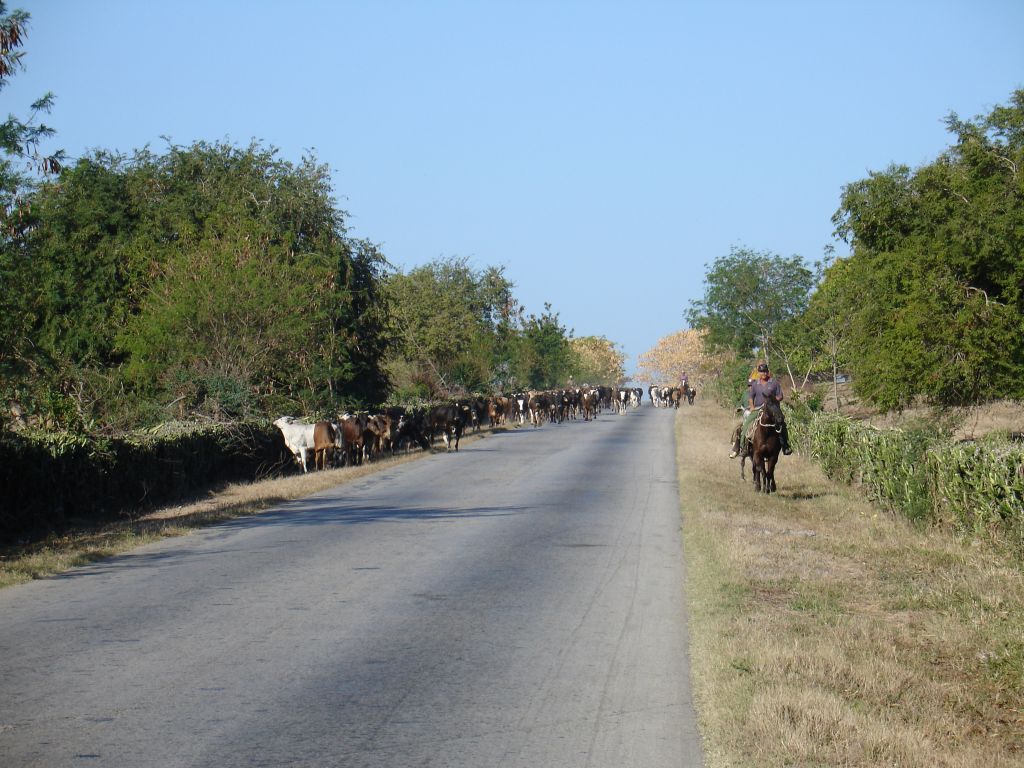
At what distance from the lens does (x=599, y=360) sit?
15562 centimetres

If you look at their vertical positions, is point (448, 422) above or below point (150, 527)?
above

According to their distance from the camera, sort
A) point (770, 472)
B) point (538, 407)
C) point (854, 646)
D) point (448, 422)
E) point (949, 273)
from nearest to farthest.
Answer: point (854, 646) → point (770, 472) → point (949, 273) → point (448, 422) → point (538, 407)

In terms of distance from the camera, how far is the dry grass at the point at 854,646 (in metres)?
6.25

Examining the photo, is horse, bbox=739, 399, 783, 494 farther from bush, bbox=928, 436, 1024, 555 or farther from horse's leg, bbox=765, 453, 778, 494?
bush, bbox=928, 436, 1024, 555

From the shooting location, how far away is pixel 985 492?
13484 mm

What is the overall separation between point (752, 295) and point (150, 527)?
51436 millimetres

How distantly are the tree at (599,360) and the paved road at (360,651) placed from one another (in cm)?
11807

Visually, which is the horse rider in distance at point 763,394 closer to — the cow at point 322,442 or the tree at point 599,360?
the cow at point 322,442

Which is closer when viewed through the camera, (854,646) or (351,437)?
(854,646)

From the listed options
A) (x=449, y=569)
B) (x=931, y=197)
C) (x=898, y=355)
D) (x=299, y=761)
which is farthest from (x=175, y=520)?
(x=931, y=197)

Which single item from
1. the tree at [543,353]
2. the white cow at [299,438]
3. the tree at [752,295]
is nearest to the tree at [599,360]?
the tree at [543,353]

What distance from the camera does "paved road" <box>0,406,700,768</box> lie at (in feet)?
20.6

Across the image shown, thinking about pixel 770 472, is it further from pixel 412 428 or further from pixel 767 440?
pixel 412 428

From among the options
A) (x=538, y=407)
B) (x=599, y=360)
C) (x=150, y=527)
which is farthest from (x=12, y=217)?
(x=599, y=360)
